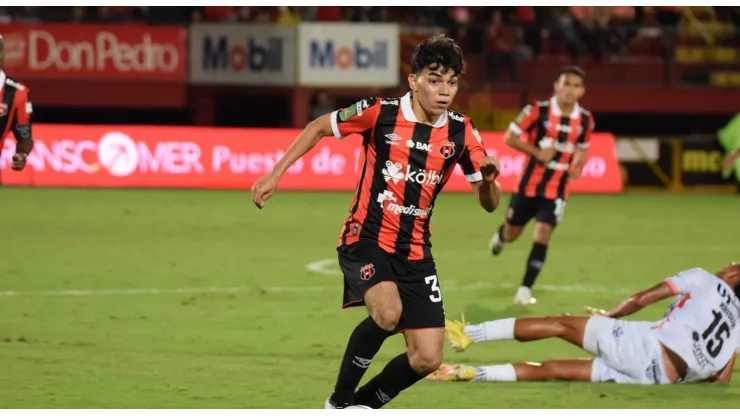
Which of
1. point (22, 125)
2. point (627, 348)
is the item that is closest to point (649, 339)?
point (627, 348)

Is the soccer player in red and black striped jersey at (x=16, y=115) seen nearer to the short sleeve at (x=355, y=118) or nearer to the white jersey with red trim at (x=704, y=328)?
the short sleeve at (x=355, y=118)

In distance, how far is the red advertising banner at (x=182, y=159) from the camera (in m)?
23.7

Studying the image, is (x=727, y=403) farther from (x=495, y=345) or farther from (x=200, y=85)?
(x=200, y=85)

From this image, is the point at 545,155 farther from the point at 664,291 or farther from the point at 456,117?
the point at 456,117

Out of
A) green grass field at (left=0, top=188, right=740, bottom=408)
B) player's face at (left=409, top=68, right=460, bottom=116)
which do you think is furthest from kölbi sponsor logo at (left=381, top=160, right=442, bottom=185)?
green grass field at (left=0, top=188, right=740, bottom=408)

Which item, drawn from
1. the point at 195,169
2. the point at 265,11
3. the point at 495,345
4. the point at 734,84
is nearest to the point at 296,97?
the point at 265,11

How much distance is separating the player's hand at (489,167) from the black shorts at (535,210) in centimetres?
595

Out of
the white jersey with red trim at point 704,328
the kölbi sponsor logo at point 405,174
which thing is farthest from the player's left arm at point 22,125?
the white jersey with red trim at point 704,328

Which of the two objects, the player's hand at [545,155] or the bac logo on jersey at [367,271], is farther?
the player's hand at [545,155]

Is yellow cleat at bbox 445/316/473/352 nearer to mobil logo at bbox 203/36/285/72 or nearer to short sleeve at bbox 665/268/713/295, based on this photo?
short sleeve at bbox 665/268/713/295

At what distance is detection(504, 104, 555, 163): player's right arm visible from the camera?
12.7 meters

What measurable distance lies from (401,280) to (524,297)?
5.32 metres

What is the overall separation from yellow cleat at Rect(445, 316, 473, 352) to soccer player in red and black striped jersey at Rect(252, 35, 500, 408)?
1509 millimetres

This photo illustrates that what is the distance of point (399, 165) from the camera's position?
729 centimetres
